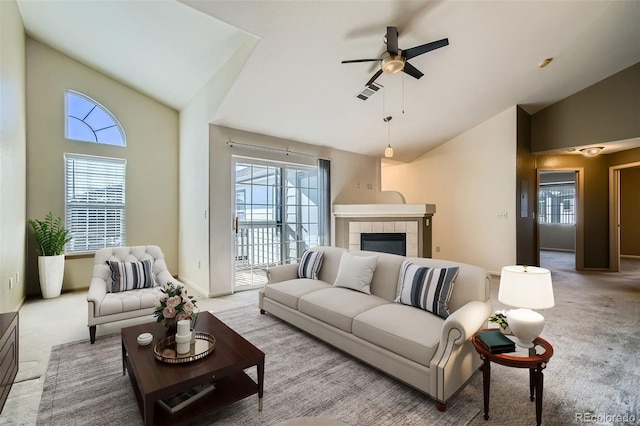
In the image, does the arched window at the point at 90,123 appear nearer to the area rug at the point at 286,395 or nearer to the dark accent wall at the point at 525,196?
the area rug at the point at 286,395

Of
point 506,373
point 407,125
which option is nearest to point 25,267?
point 506,373

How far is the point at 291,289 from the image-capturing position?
3.35 m

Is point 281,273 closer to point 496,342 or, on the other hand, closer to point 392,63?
point 496,342

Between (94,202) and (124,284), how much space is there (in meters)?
2.51

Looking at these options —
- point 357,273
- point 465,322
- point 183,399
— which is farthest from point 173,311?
point 465,322

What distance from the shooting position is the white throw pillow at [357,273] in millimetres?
3117

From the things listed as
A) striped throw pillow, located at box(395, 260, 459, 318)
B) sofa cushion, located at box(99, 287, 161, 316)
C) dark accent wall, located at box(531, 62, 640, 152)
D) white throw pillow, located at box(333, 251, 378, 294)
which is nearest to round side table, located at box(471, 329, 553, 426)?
striped throw pillow, located at box(395, 260, 459, 318)

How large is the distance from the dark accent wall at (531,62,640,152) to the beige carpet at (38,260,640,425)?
12.0 feet

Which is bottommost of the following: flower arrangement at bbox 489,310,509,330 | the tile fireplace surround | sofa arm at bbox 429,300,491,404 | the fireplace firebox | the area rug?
the area rug

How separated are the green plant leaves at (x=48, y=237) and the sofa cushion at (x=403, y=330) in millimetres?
4614

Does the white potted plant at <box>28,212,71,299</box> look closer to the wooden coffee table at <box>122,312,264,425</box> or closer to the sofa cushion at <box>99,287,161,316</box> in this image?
the sofa cushion at <box>99,287,161,316</box>

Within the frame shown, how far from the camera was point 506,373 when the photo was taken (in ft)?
7.83

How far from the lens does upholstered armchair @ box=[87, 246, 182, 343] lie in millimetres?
2926

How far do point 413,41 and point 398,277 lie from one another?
2782mm
